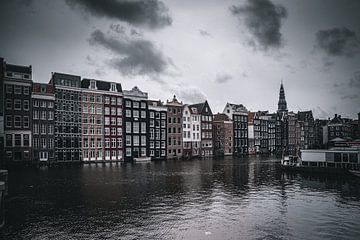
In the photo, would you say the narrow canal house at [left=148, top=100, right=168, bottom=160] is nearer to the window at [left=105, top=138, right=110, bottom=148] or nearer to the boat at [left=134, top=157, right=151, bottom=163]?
the boat at [left=134, top=157, right=151, bottom=163]

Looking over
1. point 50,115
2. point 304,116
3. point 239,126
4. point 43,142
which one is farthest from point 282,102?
point 43,142

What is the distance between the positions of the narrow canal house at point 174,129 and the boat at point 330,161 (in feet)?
163

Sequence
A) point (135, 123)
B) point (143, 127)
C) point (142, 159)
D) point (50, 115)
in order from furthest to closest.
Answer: point (143, 127) < point (135, 123) < point (142, 159) < point (50, 115)

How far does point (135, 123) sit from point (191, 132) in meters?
27.7

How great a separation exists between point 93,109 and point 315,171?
63.0 m

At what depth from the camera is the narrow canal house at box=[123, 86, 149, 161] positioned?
100500 millimetres

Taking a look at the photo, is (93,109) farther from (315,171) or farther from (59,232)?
(59,232)

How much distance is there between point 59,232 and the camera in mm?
24516

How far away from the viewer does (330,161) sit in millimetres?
64938

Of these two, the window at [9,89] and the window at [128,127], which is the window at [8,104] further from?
the window at [128,127]

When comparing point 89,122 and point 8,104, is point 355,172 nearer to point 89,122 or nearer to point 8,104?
point 89,122

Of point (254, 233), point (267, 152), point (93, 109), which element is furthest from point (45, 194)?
point (267, 152)

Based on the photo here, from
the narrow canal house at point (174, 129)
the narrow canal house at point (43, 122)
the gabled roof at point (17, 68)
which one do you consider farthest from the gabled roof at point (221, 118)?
the gabled roof at point (17, 68)

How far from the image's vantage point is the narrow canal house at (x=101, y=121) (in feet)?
306
